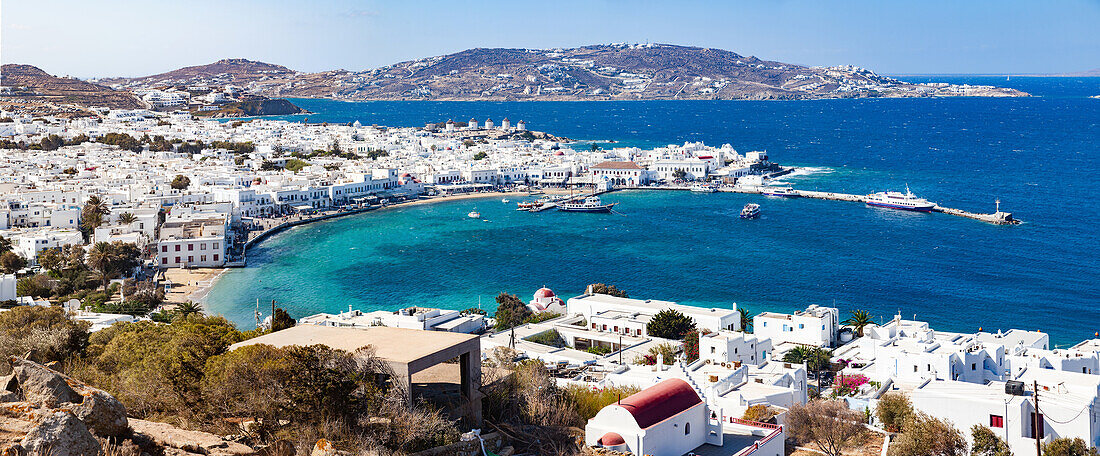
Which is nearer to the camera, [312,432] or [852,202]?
[312,432]

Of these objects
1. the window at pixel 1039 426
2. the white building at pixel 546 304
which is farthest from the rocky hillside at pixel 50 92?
the window at pixel 1039 426

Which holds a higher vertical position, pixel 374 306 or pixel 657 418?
pixel 657 418

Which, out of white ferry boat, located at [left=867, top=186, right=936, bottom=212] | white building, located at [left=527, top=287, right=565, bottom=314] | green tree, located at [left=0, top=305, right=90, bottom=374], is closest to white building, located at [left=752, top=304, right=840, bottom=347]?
white building, located at [left=527, top=287, right=565, bottom=314]

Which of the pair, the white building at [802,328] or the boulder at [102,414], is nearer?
the boulder at [102,414]

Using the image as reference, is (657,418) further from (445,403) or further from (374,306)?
(374,306)

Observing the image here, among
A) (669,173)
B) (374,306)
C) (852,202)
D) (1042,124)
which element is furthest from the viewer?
(1042,124)

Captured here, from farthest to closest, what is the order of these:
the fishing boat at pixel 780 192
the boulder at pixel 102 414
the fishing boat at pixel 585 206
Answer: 1. the fishing boat at pixel 780 192
2. the fishing boat at pixel 585 206
3. the boulder at pixel 102 414

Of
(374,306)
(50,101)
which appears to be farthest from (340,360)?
(50,101)

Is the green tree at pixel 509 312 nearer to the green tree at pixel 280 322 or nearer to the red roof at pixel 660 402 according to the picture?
the green tree at pixel 280 322
